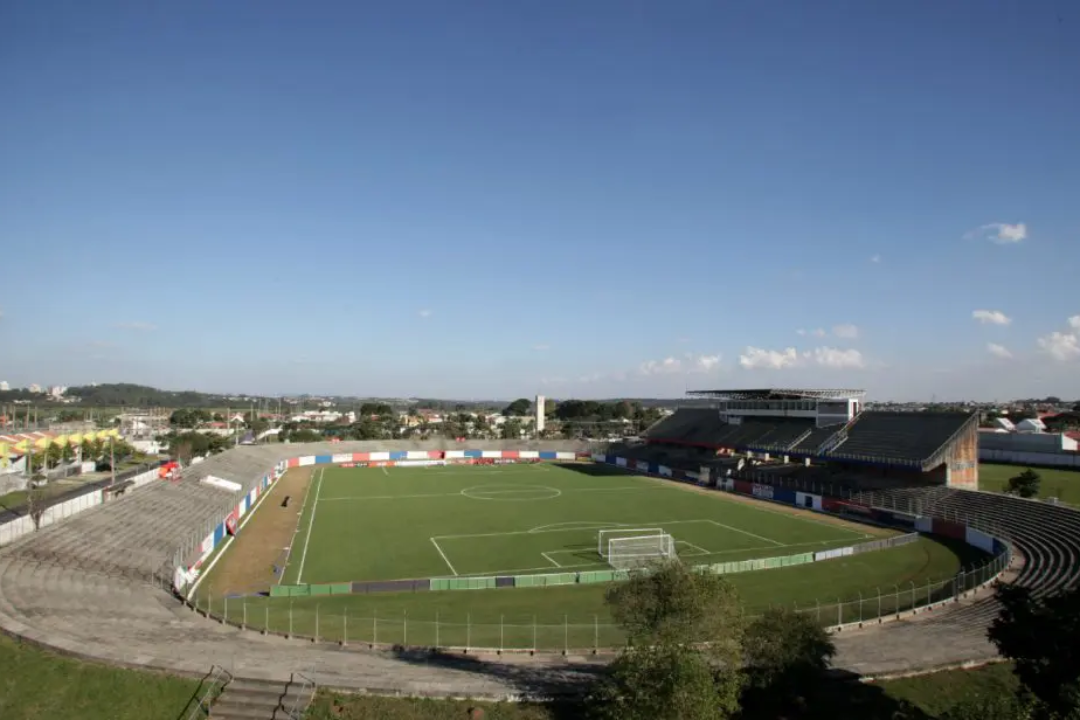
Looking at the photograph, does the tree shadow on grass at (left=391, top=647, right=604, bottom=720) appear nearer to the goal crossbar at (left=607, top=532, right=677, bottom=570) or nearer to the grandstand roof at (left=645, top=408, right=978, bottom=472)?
the goal crossbar at (left=607, top=532, right=677, bottom=570)

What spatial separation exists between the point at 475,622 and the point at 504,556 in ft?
47.2

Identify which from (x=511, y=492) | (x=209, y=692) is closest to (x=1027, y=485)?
(x=511, y=492)

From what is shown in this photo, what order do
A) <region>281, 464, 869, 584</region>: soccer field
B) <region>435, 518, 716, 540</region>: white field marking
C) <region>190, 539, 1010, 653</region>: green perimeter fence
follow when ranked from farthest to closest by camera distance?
<region>435, 518, 716, 540</region>: white field marking < <region>281, 464, 869, 584</region>: soccer field < <region>190, 539, 1010, 653</region>: green perimeter fence

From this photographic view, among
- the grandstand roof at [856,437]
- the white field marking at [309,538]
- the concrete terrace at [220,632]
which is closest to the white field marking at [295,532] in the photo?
the white field marking at [309,538]

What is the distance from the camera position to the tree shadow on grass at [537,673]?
20953mm

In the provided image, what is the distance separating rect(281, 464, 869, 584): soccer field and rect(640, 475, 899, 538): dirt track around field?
26 cm

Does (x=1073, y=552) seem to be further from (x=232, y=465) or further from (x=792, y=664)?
(x=232, y=465)

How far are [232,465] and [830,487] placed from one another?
61849 mm

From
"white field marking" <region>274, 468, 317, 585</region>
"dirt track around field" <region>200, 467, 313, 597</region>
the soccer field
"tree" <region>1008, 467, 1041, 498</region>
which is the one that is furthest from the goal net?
"tree" <region>1008, 467, 1041, 498</region>

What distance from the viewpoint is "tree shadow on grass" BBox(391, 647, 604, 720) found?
20953 millimetres

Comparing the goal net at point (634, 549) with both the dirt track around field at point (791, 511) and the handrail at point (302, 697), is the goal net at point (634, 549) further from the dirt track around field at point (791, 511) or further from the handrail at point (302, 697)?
the handrail at point (302, 697)

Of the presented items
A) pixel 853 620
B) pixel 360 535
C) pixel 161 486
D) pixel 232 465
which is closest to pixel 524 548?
pixel 360 535

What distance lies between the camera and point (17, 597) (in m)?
26.9

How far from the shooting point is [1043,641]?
18625 millimetres
